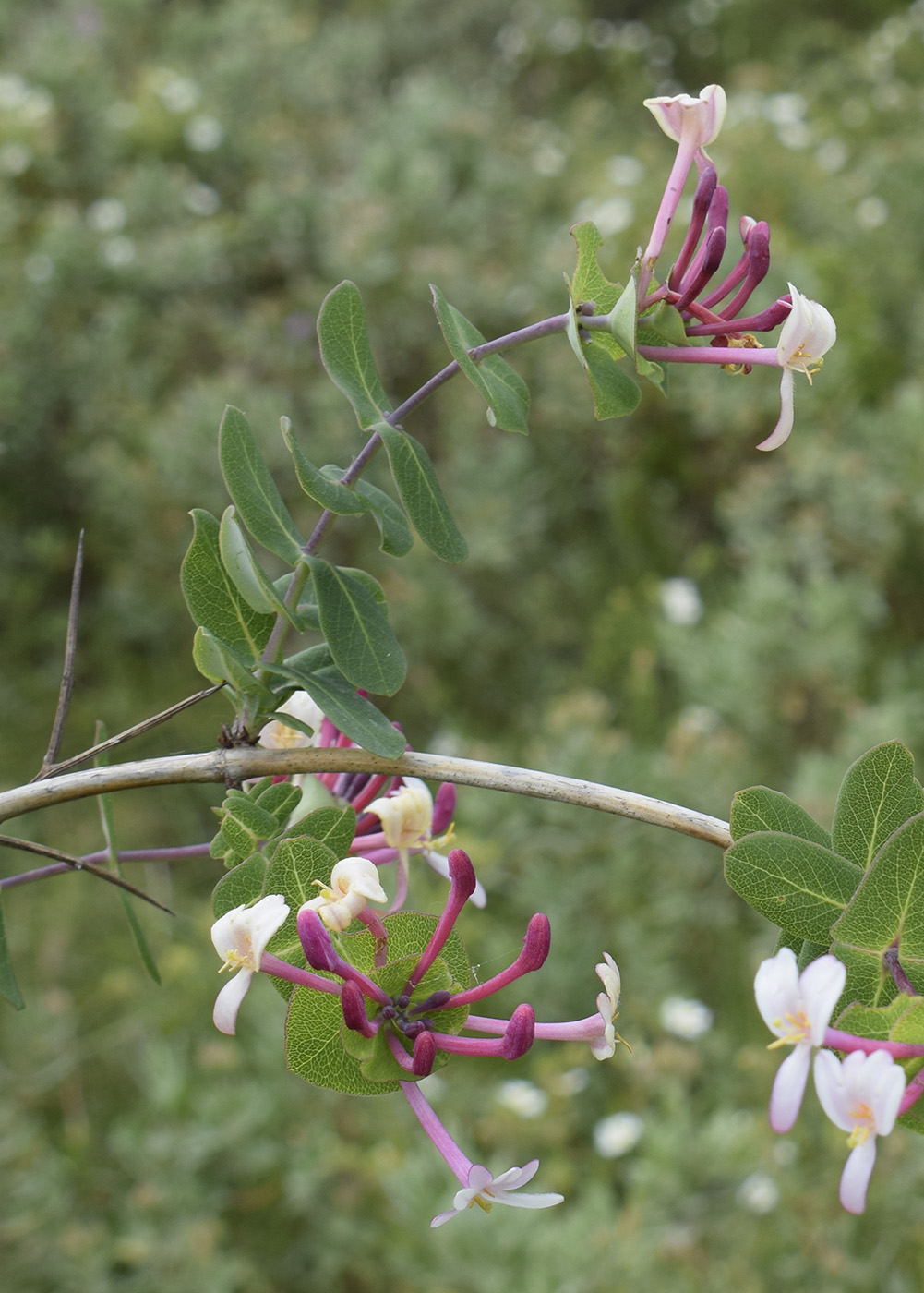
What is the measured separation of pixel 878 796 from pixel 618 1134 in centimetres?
113

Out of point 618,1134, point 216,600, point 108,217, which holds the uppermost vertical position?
point 216,600

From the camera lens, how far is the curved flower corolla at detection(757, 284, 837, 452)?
344mm

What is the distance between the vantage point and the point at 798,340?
347 millimetres

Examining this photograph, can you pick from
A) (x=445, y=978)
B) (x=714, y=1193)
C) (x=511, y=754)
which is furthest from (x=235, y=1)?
(x=445, y=978)

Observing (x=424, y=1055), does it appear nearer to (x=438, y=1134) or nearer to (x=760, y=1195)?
(x=438, y=1134)

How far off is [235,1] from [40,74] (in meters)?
0.84

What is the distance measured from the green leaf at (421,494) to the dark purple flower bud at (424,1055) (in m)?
0.16

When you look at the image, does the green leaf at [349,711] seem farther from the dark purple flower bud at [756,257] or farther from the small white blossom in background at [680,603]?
the small white blossom in background at [680,603]

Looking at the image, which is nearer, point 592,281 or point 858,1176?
point 858,1176

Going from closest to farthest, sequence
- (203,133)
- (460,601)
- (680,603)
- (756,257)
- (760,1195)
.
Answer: (756,257) → (760,1195) → (680,603) → (460,601) → (203,133)

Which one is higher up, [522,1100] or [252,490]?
[252,490]

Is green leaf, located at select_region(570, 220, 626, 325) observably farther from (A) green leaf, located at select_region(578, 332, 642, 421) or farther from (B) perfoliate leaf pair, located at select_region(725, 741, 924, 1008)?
(B) perfoliate leaf pair, located at select_region(725, 741, 924, 1008)

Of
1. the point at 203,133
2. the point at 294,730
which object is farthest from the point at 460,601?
the point at 294,730

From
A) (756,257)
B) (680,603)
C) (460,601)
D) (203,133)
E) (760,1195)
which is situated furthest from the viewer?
(203,133)
